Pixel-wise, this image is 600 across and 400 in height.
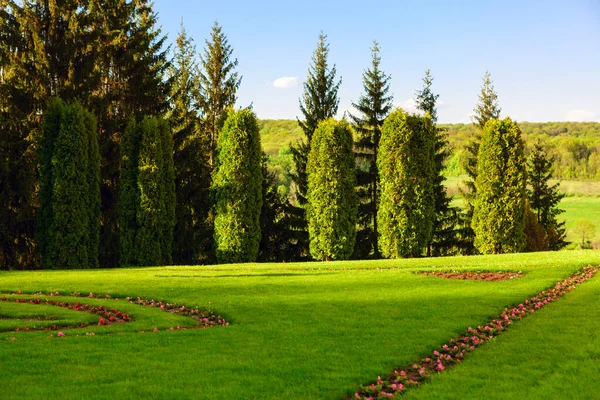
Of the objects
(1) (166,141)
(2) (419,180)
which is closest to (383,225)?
(2) (419,180)

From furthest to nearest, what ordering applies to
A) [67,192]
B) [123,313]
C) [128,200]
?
[128,200], [67,192], [123,313]

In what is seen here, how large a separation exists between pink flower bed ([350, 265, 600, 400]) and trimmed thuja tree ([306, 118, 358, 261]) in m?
17.0

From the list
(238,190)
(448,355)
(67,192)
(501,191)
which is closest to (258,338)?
(448,355)

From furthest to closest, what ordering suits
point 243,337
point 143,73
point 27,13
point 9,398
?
point 143,73
point 27,13
point 243,337
point 9,398

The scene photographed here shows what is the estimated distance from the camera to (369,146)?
38938 mm

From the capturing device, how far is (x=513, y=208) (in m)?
32.9

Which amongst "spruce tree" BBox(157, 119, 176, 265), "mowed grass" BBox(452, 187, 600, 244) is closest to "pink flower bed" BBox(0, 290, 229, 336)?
"spruce tree" BBox(157, 119, 176, 265)

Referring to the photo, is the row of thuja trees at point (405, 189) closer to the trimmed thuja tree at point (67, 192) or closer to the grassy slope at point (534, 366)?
the trimmed thuja tree at point (67, 192)

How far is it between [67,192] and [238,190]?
884 centimetres

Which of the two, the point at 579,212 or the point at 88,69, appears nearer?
the point at 88,69

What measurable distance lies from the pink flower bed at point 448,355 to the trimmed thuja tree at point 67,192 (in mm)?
21537

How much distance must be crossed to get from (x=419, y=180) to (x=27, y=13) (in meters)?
23.9

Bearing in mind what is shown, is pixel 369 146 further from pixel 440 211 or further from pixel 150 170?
pixel 150 170

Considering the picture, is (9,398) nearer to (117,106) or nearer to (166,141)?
(166,141)
